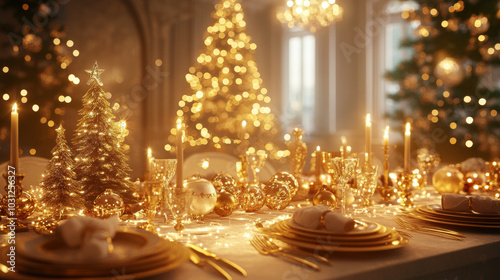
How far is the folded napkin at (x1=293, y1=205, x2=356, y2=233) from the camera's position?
1.15m

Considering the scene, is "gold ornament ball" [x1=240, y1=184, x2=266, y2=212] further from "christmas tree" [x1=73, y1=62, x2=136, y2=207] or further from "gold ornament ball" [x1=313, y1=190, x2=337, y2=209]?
"christmas tree" [x1=73, y1=62, x2=136, y2=207]

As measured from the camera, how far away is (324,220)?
1.19 m

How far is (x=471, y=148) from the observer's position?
5340 millimetres

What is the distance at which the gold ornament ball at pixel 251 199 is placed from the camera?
169 cm

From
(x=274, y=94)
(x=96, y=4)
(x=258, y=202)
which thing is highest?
(x=96, y=4)

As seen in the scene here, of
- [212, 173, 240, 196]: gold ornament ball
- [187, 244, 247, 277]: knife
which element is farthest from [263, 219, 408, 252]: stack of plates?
[212, 173, 240, 196]: gold ornament ball

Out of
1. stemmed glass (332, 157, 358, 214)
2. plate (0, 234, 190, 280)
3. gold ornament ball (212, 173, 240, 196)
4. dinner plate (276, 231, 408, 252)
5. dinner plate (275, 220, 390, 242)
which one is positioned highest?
stemmed glass (332, 157, 358, 214)

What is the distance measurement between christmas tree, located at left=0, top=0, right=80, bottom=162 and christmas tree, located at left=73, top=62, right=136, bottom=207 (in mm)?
3756

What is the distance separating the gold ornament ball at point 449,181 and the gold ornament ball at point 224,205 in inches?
42.5

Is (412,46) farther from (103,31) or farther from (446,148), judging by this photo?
(103,31)

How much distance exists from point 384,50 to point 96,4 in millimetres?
4339

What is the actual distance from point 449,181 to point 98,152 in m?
1.53

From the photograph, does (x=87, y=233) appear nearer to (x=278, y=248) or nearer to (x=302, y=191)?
(x=278, y=248)

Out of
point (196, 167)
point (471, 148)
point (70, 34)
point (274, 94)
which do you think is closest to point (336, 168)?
point (196, 167)
